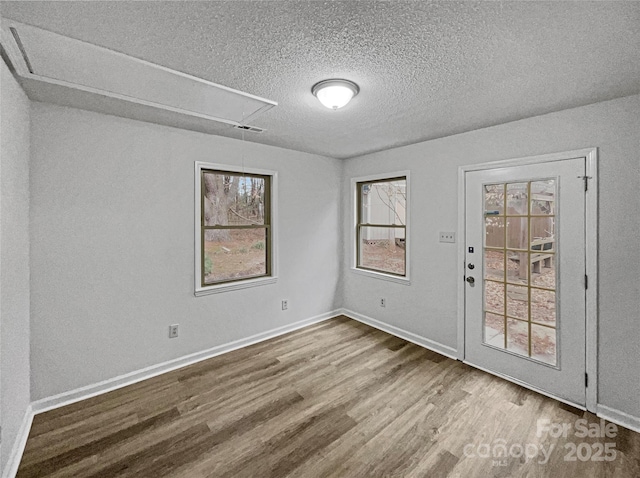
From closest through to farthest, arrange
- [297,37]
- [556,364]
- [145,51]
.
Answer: [297,37] → [145,51] → [556,364]

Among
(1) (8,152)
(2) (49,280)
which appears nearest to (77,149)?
(1) (8,152)

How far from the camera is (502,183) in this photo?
8.79 feet

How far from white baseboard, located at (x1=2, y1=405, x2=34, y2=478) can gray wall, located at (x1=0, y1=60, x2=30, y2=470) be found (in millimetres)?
50

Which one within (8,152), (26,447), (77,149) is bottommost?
(26,447)

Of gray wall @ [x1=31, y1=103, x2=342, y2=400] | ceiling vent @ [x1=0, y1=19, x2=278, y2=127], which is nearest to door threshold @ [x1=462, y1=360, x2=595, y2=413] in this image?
gray wall @ [x1=31, y1=103, x2=342, y2=400]

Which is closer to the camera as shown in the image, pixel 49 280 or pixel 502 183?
pixel 49 280

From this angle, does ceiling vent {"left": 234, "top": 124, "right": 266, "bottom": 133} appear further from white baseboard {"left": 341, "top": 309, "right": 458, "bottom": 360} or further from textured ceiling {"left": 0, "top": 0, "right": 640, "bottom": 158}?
white baseboard {"left": 341, "top": 309, "right": 458, "bottom": 360}

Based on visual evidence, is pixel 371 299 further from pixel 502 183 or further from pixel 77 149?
pixel 77 149

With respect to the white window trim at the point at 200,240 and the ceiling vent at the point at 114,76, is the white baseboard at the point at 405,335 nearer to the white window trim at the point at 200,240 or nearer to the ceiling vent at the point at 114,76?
the white window trim at the point at 200,240

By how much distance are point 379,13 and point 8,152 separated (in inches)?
87.7

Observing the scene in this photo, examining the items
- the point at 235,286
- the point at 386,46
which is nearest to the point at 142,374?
the point at 235,286

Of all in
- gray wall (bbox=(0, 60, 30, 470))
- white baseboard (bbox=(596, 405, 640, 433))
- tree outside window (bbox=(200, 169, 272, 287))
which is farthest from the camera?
tree outside window (bbox=(200, 169, 272, 287))

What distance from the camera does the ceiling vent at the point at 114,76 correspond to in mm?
1464

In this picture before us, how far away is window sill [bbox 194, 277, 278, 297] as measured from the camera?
10.00 ft
